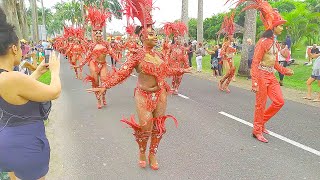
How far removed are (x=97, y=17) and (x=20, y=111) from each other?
21.3ft

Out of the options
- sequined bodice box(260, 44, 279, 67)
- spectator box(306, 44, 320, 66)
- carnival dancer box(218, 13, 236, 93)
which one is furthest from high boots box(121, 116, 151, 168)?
spectator box(306, 44, 320, 66)

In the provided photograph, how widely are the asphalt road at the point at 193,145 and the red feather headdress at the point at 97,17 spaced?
7.16 feet

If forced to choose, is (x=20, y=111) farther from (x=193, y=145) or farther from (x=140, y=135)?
(x=193, y=145)

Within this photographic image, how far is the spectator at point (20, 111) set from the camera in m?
2.34

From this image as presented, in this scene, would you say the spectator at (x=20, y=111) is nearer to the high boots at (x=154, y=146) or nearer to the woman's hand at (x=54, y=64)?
the woman's hand at (x=54, y=64)

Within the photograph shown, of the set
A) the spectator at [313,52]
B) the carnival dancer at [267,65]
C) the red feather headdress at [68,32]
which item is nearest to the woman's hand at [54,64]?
the carnival dancer at [267,65]

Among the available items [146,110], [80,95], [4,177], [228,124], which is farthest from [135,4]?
[80,95]

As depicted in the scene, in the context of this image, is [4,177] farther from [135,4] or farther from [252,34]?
[252,34]

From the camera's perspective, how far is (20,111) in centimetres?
246

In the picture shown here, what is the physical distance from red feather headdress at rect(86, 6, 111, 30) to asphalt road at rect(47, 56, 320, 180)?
2181mm

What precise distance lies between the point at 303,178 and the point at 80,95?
789 cm

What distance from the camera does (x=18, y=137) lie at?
2.49 m

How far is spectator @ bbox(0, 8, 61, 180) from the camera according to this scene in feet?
7.68

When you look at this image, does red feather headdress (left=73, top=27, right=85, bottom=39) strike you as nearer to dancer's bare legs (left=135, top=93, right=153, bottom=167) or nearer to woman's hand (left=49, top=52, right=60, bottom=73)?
dancer's bare legs (left=135, top=93, right=153, bottom=167)
